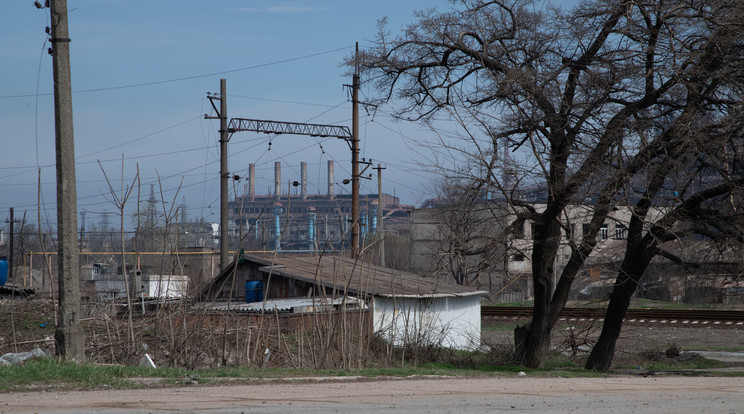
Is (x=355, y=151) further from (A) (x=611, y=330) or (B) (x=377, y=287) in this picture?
(A) (x=611, y=330)

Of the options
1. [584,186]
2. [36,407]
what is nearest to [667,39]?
[584,186]

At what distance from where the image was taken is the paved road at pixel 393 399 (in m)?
7.04

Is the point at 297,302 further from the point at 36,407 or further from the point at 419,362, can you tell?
the point at 36,407

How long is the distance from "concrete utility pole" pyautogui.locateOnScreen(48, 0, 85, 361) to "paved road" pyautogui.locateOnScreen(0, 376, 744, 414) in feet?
9.80

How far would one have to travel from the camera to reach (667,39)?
48.3ft

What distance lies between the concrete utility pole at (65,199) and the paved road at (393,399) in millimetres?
2988

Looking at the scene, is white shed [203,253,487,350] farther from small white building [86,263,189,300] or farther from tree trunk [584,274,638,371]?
tree trunk [584,274,638,371]

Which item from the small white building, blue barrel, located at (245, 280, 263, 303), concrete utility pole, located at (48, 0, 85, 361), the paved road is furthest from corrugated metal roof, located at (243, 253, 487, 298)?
the paved road

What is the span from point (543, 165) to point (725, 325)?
2055 cm

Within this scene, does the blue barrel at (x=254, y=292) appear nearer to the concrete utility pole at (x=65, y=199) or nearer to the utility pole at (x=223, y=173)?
the utility pole at (x=223, y=173)

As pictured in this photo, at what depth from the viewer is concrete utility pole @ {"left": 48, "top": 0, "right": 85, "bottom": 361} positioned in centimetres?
1065

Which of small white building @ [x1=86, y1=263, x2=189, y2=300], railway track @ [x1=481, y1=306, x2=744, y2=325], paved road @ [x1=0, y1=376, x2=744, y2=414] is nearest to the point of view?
paved road @ [x1=0, y1=376, x2=744, y2=414]

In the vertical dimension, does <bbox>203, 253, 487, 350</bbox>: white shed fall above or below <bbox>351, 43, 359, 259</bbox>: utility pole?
below

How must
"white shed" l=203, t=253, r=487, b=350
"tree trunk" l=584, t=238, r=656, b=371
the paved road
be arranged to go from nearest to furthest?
the paved road → "tree trunk" l=584, t=238, r=656, b=371 → "white shed" l=203, t=253, r=487, b=350
